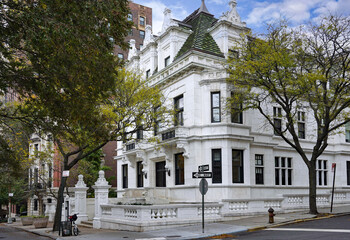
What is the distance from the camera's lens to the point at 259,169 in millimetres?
27750

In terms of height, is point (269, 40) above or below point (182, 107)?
above

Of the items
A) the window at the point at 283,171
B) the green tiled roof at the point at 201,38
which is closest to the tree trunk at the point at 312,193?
the window at the point at 283,171

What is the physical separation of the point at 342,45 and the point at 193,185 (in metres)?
12.5

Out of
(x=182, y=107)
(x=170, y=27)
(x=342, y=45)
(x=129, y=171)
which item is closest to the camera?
(x=342, y=45)

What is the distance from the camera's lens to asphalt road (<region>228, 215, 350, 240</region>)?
13969mm

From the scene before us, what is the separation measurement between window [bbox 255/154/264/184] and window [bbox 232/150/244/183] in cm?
223

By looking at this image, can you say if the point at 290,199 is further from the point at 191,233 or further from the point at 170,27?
the point at 170,27

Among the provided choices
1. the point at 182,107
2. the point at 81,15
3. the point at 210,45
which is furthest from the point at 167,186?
the point at 81,15

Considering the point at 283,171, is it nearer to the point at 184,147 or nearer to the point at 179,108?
the point at 184,147

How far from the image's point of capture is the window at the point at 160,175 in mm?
30394

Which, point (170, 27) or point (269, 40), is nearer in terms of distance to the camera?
point (269, 40)

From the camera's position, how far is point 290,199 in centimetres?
2430

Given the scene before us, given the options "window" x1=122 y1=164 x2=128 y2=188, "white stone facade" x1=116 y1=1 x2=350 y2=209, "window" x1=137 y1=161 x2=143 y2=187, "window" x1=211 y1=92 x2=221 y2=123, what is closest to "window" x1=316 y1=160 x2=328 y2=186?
"white stone facade" x1=116 y1=1 x2=350 y2=209

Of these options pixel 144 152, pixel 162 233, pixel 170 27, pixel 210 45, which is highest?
pixel 170 27
